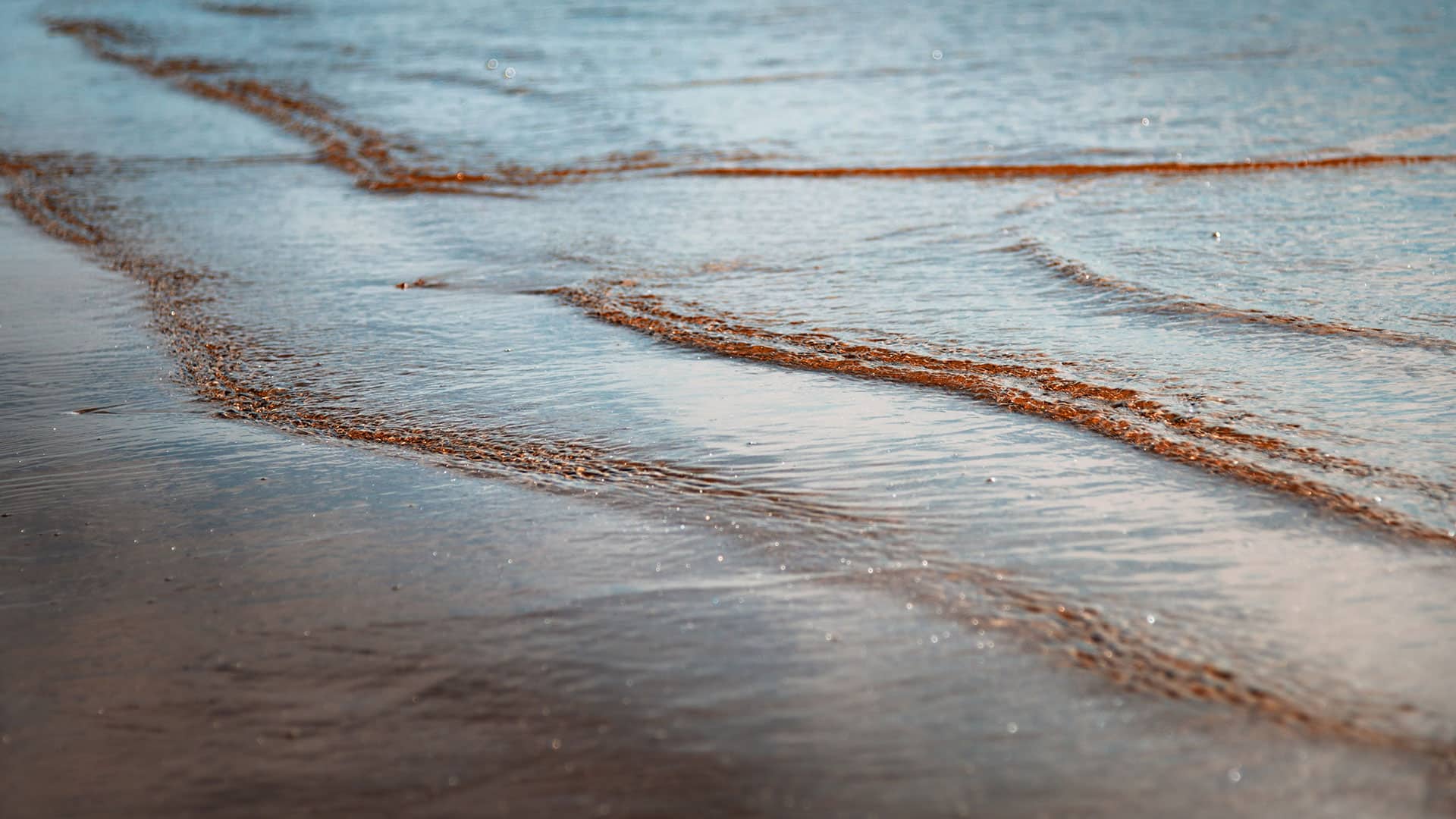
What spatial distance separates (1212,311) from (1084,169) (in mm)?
3003

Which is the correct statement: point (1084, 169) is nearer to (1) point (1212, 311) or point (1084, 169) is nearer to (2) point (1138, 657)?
(1) point (1212, 311)

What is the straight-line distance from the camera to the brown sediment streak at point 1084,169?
6.98m

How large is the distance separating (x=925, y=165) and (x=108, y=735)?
6019 mm

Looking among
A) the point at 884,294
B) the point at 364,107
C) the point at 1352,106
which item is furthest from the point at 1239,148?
the point at 364,107

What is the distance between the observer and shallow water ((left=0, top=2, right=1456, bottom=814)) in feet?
6.96

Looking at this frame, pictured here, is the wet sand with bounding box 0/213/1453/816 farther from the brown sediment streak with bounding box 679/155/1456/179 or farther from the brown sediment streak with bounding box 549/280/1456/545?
the brown sediment streak with bounding box 679/155/1456/179

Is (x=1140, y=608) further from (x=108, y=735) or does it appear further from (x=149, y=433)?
(x=149, y=433)

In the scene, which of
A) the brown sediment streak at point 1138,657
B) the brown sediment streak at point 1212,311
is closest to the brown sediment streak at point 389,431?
the brown sediment streak at point 1138,657

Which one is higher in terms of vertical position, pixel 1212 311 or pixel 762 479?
pixel 1212 311

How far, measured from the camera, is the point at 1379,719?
210cm

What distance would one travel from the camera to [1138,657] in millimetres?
2328

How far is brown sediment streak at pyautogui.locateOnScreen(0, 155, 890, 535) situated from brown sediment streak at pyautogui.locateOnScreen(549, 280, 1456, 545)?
2.85 feet

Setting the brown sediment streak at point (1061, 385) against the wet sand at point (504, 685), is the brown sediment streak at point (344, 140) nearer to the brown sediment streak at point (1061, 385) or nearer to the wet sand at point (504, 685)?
the brown sediment streak at point (1061, 385)

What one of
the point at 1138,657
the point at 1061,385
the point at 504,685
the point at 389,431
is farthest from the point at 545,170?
the point at 1138,657
